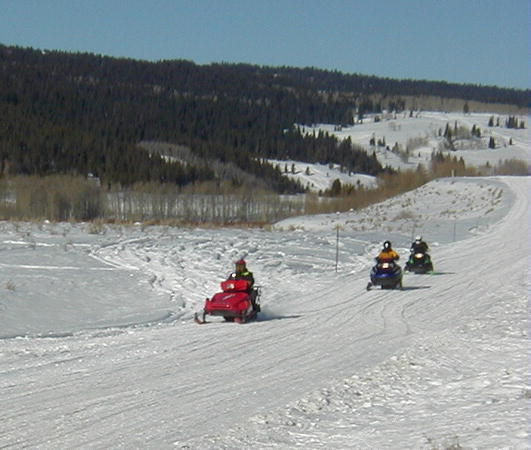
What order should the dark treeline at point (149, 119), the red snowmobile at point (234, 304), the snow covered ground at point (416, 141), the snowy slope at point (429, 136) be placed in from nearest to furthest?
the red snowmobile at point (234, 304), the dark treeline at point (149, 119), the snow covered ground at point (416, 141), the snowy slope at point (429, 136)

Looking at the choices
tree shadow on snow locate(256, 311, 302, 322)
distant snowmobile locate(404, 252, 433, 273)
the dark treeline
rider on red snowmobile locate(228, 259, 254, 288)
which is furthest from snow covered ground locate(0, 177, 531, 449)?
the dark treeline

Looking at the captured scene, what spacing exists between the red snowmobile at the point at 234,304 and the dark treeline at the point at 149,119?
77.8 metres

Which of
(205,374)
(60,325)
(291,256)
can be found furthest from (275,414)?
(291,256)

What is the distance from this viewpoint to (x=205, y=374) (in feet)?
35.5

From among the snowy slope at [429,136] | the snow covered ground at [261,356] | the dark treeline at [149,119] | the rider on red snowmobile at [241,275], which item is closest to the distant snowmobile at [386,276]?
the snow covered ground at [261,356]

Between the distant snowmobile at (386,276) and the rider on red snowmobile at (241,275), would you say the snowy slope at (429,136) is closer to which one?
the distant snowmobile at (386,276)

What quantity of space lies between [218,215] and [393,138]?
98.5m

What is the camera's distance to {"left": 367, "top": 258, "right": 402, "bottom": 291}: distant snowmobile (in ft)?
67.9

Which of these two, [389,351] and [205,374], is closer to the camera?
[205,374]

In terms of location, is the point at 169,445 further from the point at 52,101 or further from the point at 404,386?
the point at 52,101

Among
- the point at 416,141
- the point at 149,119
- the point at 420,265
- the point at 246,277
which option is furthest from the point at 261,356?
the point at 416,141

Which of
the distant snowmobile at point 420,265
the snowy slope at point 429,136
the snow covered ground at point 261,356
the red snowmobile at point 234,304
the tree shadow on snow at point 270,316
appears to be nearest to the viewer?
the snow covered ground at point 261,356

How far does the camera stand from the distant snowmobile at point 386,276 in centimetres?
2070

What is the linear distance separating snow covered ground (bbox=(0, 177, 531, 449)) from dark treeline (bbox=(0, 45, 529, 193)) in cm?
7244
